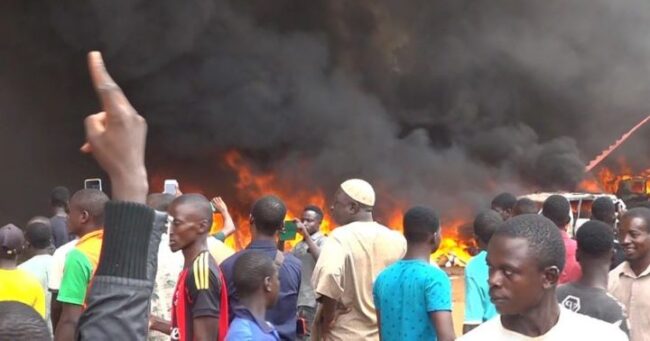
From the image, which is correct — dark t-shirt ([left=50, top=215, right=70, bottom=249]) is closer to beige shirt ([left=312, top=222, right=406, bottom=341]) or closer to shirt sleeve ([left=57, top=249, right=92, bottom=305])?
beige shirt ([left=312, top=222, right=406, bottom=341])

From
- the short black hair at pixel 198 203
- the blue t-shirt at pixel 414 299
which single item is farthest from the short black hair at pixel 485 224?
the short black hair at pixel 198 203

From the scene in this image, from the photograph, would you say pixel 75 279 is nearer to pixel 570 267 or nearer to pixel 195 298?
pixel 195 298

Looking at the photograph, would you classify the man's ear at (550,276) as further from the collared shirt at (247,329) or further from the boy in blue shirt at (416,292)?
the boy in blue shirt at (416,292)

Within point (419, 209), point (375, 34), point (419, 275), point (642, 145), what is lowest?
point (419, 275)

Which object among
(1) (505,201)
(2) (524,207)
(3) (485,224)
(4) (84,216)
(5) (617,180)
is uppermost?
(5) (617,180)

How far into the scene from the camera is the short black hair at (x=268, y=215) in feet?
14.5

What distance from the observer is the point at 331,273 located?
14.8 ft

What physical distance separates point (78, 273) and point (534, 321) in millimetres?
1967

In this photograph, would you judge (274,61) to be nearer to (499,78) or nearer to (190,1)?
(190,1)

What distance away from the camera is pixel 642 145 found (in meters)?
21.3

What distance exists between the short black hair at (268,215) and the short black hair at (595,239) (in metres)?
1.49

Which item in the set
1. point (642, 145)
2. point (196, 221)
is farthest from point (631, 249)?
point (642, 145)

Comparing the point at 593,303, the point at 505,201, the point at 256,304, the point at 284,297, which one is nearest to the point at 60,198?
the point at 284,297

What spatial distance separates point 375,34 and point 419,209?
15223 mm
